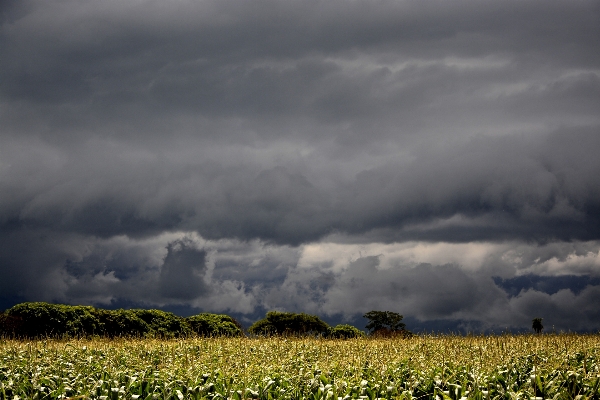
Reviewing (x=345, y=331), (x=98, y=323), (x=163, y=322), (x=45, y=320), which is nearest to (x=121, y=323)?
(x=98, y=323)

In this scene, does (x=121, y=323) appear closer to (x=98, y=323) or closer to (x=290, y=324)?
(x=98, y=323)

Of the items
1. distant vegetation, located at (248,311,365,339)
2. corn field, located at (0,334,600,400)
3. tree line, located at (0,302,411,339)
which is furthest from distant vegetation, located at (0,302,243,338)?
corn field, located at (0,334,600,400)

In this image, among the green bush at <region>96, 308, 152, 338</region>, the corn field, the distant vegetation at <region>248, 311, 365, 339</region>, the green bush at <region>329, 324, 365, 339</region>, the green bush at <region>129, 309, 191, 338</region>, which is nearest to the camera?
the corn field

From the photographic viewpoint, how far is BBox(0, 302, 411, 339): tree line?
2477 centimetres

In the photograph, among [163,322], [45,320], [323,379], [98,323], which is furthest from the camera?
[163,322]

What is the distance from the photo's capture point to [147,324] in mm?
27109

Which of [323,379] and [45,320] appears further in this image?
[45,320]

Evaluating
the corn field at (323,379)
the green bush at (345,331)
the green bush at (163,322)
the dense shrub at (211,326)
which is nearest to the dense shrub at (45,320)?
the green bush at (163,322)

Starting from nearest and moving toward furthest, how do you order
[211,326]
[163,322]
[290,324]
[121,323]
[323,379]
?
[323,379]
[121,323]
[163,322]
[211,326]
[290,324]

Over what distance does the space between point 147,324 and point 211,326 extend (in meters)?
3.61

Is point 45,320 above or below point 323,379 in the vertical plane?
above

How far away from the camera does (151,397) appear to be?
9344 mm

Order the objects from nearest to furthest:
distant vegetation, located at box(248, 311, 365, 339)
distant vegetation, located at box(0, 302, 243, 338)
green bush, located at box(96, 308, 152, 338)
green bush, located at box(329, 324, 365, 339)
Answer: distant vegetation, located at box(0, 302, 243, 338)
green bush, located at box(96, 308, 152, 338)
green bush, located at box(329, 324, 365, 339)
distant vegetation, located at box(248, 311, 365, 339)

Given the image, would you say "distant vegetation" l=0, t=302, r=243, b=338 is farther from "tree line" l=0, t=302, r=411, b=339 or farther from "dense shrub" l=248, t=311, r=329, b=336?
"dense shrub" l=248, t=311, r=329, b=336
